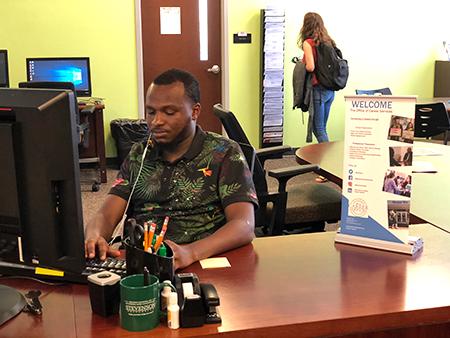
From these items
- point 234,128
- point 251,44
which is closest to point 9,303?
point 234,128

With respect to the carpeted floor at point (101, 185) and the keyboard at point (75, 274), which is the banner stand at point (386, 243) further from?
the carpeted floor at point (101, 185)

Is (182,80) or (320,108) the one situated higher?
(182,80)

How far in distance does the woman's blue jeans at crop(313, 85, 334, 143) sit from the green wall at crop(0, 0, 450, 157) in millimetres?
635

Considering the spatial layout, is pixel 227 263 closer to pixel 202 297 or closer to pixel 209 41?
pixel 202 297

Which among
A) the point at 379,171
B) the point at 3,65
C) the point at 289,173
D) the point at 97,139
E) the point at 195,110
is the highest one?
the point at 3,65

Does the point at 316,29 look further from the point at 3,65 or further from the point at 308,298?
the point at 308,298

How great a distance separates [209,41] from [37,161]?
5.28 metres

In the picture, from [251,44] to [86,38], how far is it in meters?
1.76

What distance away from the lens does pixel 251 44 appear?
6324 millimetres

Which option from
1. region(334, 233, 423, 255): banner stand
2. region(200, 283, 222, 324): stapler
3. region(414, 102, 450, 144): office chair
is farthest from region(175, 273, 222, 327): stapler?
region(414, 102, 450, 144): office chair

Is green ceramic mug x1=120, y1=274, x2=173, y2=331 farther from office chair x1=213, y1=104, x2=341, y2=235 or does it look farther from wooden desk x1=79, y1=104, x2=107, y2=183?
wooden desk x1=79, y1=104, x2=107, y2=183

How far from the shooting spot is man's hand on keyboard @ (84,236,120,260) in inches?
60.4

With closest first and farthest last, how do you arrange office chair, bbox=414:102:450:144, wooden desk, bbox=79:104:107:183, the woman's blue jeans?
office chair, bbox=414:102:450:144, wooden desk, bbox=79:104:107:183, the woman's blue jeans

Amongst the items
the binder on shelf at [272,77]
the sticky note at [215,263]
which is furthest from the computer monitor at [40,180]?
the binder on shelf at [272,77]
